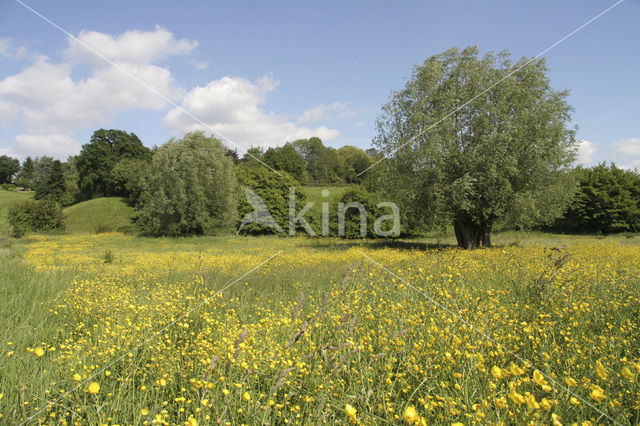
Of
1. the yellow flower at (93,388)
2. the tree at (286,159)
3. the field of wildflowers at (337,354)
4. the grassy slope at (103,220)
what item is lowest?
the field of wildflowers at (337,354)

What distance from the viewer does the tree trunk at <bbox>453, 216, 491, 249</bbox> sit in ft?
56.6

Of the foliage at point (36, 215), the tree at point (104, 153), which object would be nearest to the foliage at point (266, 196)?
the tree at point (104, 153)

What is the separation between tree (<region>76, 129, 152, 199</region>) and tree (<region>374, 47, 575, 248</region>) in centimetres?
1167

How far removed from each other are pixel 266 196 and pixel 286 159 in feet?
64.1

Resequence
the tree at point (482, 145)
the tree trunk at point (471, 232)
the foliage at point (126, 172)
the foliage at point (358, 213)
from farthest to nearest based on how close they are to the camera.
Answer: the foliage at point (358, 213) → the tree trunk at point (471, 232) → the tree at point (482, 145) → the foliage at point (126, 172)

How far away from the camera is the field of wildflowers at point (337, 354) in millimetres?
2188

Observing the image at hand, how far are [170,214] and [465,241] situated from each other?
2327cm

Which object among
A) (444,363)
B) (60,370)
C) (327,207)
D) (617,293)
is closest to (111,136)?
(60,370)

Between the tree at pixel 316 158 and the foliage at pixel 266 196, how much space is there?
9.63 meters

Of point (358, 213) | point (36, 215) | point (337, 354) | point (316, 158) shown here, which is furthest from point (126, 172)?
point (36, 215)

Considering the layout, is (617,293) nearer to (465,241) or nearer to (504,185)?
(504,185)

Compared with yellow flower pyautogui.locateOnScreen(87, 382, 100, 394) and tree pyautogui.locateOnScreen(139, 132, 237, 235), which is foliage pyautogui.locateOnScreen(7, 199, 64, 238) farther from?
yellow flower pyautogui.locateOnScreen(87, 382, 100, 394)

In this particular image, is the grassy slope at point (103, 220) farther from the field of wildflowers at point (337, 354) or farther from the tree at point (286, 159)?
the field of wildflowers at point (337, 354)

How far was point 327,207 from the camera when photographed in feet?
103
